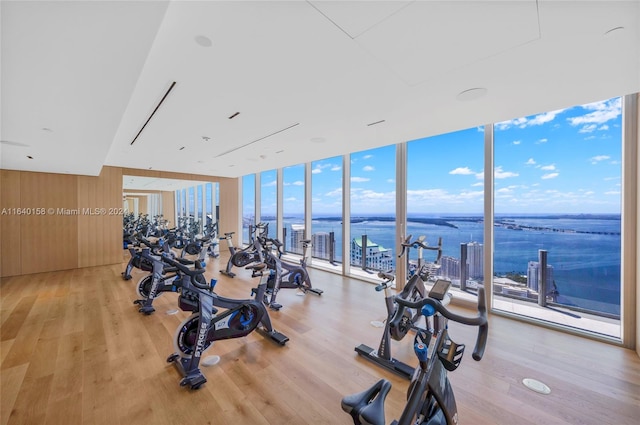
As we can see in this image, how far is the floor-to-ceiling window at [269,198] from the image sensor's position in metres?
7.97

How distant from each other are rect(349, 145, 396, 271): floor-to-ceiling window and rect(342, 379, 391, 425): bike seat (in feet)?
12.2

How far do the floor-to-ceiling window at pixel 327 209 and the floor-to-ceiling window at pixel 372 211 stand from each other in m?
0.40

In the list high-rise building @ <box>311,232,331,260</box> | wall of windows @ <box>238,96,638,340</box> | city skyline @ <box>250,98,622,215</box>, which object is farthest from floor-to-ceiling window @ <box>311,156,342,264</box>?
wall of windows @ <box>238,96,638,340</box>

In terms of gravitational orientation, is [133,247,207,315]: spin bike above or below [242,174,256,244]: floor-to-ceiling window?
below

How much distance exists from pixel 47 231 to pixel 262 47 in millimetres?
7530

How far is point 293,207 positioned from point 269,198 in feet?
4.47

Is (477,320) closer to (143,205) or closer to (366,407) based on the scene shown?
(366,407)

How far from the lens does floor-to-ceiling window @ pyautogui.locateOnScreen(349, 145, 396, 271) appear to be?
16.3ft

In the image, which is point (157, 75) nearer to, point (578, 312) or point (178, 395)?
point (178, 395)

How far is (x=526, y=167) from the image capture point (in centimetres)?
356

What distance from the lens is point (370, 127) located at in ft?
12.1

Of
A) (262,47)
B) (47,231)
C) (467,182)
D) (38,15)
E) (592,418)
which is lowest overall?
(592,418)

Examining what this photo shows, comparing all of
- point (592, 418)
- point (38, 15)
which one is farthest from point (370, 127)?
point (592, 418)

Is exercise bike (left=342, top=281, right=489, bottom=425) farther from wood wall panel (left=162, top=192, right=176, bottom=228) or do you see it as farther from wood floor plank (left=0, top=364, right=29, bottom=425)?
wood wall panel (left=162, top=192, right=176, bottom=228)
